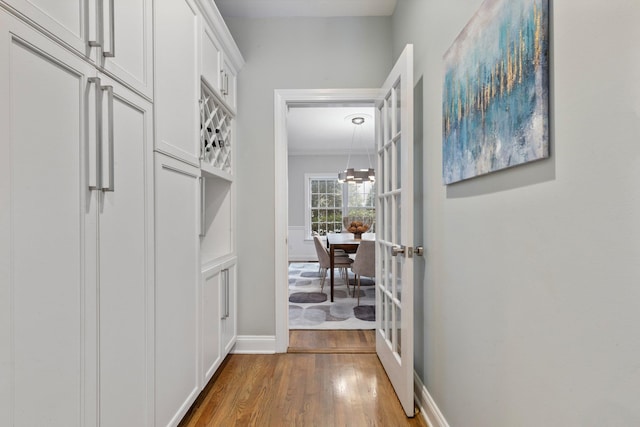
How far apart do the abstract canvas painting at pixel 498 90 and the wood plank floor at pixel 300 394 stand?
141 cm

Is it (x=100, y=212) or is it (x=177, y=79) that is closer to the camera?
(x=100, y=212)

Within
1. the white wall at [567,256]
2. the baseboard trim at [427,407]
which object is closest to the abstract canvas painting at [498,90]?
the white wall at [567,256]

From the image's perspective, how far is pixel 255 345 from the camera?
2.70 m

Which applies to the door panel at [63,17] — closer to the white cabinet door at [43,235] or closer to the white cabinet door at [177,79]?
the white cabinet door at [43,235]

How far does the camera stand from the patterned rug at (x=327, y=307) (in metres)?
3.34

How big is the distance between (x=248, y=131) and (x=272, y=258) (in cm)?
110

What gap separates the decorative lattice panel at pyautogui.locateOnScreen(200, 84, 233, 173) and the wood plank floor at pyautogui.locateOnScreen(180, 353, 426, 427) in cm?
150

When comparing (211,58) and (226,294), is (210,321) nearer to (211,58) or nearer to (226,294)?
(226,294)

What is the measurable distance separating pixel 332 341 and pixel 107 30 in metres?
2.65

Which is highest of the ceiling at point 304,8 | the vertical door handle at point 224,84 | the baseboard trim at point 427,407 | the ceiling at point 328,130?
the ceiling at point 304,8

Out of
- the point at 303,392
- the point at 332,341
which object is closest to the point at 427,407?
the point at 303,392

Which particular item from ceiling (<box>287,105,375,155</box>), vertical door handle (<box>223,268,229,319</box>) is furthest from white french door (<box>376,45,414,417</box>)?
ceiling (<box>287,105,375,155</box>)

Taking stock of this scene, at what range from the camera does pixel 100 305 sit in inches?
41.9

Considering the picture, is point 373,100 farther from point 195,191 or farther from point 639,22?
point 639,22
